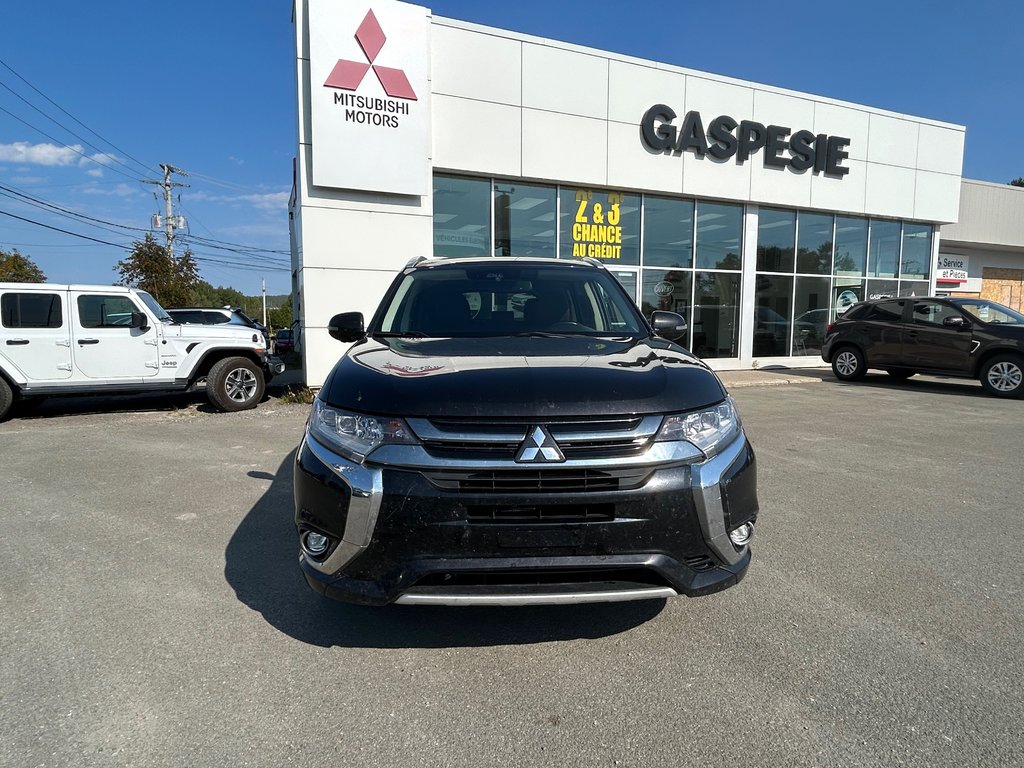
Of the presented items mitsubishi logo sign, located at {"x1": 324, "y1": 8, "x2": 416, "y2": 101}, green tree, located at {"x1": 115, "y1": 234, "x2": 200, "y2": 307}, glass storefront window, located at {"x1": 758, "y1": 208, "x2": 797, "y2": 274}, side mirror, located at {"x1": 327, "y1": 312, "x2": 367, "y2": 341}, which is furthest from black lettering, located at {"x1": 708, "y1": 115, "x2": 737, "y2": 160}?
green tree, located at {"x1": 115, "y1": 234, "x2": 200, "y2": 307}

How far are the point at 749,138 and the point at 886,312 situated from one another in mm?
5007

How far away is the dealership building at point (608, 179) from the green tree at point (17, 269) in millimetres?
31105

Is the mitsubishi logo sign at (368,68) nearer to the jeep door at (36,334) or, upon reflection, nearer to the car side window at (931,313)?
the jeep door at (36,334)

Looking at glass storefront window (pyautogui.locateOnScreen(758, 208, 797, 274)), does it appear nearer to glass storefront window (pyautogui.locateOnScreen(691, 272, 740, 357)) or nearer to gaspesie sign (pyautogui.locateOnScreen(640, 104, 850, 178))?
glass storefront window (pyautogui.locateOnScreen(691, 272, 740, 357))

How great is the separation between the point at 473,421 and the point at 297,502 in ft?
2.74

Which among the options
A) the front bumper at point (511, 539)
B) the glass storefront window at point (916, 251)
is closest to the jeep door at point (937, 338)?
the glass storefront window at point (916, 251)

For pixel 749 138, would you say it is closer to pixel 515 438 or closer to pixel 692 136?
pixel 692 136

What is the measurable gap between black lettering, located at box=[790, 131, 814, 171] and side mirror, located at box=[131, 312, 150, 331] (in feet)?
45.6

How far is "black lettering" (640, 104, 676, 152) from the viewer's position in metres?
12.4

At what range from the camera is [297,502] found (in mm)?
2363

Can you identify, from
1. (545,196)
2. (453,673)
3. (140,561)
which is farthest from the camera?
(545,196)

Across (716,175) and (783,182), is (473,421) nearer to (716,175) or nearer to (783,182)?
(716,175)

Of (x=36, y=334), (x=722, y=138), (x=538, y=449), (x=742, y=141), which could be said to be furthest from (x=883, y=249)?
(x=36, y=334)

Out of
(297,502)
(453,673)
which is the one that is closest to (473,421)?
(297,502)
